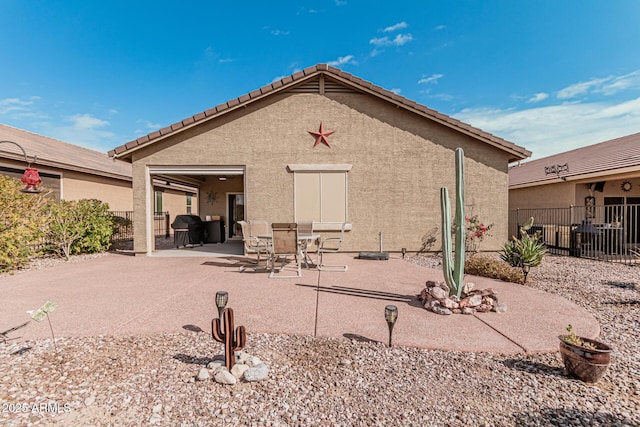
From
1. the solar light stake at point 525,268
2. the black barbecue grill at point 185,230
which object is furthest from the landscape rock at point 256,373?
the black barbecue grill at point 185,230

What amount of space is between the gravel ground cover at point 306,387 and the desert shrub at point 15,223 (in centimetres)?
538

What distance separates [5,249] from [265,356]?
25.9ft

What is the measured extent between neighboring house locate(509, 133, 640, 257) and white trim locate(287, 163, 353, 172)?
774 centimetres

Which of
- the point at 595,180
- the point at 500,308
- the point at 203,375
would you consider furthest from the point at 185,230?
the point at 595,180

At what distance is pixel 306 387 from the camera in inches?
95.7

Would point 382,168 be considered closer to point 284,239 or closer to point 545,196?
point 284,239

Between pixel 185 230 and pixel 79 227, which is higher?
pixel 79 227

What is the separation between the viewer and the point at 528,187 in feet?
48.9

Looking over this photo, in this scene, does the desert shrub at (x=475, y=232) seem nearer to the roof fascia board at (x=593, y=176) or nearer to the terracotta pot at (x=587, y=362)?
the roof fascia board at (x=593, y=176)

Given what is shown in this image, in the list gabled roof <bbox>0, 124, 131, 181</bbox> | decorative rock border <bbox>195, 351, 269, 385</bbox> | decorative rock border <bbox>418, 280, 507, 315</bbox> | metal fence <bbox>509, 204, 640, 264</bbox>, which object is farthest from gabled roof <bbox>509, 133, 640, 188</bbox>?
gabled roof <bbox>0, 124, 131, 181</bbox>

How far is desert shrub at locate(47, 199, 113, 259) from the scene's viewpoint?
8.63 meters

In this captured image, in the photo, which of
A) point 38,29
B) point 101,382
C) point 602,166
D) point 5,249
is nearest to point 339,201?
point 101,382

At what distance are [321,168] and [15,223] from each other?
7.97 m

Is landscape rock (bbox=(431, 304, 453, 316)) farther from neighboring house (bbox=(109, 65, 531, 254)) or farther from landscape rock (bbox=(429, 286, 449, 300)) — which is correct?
neighboring house (bbox=(109, 65, 531, 254))
